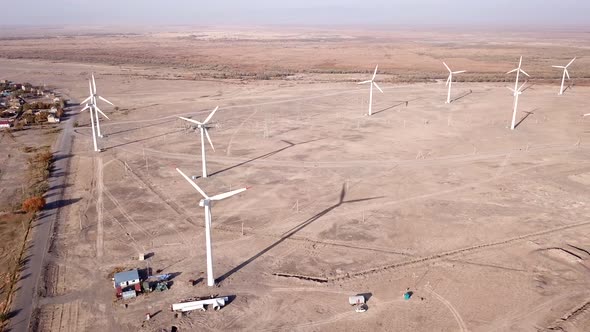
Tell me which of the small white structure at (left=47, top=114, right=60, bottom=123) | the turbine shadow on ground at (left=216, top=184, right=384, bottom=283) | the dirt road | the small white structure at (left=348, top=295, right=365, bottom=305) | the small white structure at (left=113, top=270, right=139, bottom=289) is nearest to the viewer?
the dirt road

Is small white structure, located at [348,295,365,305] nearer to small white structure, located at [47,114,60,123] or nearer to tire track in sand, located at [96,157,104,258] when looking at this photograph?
tire track in sand, located at [96,157,104,258]

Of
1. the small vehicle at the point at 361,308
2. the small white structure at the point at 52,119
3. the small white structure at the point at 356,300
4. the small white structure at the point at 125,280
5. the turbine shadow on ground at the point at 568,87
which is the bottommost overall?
the small vehicle at the point at 361,308

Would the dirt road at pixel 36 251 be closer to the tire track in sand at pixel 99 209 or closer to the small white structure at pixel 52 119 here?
the tire track in sand at pixel 99 209

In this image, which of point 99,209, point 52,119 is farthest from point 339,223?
point 52,119

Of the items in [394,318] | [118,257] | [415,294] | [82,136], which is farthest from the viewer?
[82,136]

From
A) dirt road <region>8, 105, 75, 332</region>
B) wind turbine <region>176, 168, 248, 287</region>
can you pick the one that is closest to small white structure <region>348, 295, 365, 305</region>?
wind turbine <region>176, 168, 248, 287</region>

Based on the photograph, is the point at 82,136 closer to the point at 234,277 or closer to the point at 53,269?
the point at 53,269

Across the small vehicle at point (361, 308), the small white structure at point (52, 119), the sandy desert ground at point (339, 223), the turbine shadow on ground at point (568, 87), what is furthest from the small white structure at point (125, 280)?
the turbine shadow on ground at point (568, 87)

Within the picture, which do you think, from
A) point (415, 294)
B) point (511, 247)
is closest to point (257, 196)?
point (415, 294)
